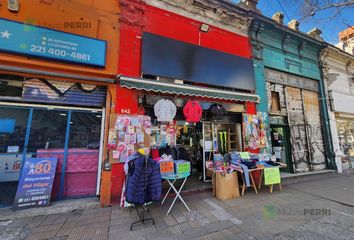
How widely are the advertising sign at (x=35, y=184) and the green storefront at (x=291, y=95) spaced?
24.8 ft

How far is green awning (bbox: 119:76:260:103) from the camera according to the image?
462 cm

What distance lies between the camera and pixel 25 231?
124 inches

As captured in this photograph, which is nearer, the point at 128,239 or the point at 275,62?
the point at 128,239

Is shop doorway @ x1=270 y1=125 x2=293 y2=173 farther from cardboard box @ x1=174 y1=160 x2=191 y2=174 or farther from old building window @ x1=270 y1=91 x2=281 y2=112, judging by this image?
cardboard box @ x1=174 y1=160 x2=191 y2=174

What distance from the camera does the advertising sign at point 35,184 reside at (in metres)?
3.87

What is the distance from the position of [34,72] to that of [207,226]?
5.42 meters

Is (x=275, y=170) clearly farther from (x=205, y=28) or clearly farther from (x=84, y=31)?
(x=84, y=31)

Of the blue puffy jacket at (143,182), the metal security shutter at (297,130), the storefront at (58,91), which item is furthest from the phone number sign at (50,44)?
the metal security shutter at (297,130)

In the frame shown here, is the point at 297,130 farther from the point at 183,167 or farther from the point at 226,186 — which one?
the point at 183,167

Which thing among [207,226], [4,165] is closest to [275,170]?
[207,226]

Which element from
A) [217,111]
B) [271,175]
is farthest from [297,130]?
[217,111]

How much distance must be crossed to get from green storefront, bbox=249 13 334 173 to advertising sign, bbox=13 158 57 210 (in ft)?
24.8

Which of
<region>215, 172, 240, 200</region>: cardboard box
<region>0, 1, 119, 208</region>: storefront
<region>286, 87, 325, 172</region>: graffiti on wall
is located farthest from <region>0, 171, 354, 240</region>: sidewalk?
<region>286, 87, 325, 172</region>: graffiti on wall

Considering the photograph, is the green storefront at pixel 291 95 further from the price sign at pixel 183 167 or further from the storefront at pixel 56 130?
the storefront at pixel 56 130
